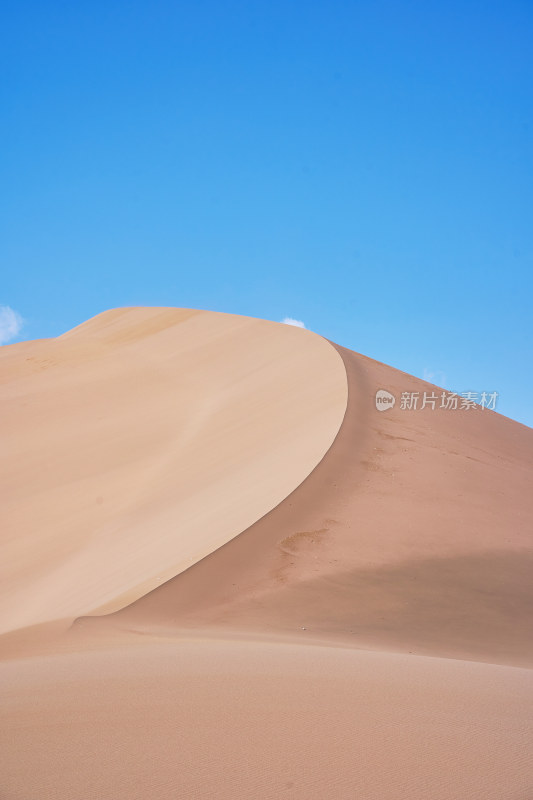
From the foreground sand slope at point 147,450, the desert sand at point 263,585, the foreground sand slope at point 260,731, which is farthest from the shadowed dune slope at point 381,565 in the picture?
the foreground sand slope at point 260,731

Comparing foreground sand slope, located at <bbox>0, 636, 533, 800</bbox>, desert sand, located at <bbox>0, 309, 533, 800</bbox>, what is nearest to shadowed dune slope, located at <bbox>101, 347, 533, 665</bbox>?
desert sand, located at <bbox>0, 309, 533, 800</bbox>

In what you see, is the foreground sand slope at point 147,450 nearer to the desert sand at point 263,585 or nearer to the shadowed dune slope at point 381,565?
the desert sand at point 263,585

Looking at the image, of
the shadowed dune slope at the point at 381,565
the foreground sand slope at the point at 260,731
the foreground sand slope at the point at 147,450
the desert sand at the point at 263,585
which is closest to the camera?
the foreground sand slope at the point at 260,731

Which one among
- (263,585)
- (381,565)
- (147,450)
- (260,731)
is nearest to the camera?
(260,731)

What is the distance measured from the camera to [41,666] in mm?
4840

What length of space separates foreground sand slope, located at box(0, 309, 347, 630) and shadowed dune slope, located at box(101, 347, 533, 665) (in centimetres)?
41

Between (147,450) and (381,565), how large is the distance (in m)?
7.63

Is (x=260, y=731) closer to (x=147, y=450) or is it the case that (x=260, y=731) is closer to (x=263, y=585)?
(x=263, y=585)

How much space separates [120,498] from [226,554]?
486 centimetres

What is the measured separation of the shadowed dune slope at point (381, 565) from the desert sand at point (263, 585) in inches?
1.3

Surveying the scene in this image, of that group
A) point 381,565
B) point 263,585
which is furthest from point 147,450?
point 381,565

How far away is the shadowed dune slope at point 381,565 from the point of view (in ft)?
24.2

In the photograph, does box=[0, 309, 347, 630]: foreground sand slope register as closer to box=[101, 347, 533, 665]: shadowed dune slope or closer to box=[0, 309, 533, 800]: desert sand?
box=[0, 309, 533, 800]: desert sand

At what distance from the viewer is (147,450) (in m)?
15.1
